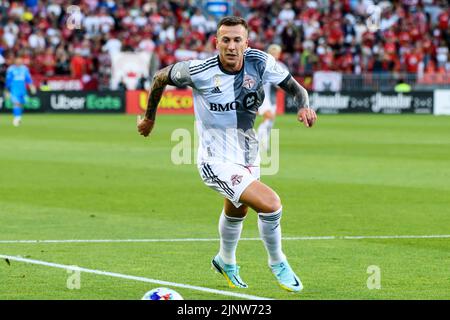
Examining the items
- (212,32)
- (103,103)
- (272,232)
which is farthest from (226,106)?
(212,32)

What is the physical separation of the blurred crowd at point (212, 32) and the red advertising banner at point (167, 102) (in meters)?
2.18

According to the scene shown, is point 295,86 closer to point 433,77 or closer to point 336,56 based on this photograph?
point 433,77

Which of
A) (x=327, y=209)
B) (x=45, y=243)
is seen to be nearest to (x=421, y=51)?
(x=327, y=209)

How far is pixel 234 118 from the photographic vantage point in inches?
370

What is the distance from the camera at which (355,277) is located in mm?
9852

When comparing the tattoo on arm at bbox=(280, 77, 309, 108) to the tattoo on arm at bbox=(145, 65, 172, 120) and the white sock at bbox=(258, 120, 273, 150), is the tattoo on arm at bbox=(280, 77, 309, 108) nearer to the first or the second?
the tattoo on arm at bbox=(145, 65, 172, 120)

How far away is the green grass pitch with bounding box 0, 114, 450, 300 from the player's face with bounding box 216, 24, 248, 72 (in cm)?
187

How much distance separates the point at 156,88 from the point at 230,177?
0.98 meters

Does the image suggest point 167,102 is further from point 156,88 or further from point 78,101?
point 156,88

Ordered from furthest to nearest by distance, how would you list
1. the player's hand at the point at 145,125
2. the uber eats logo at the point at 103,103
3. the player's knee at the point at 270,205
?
1. the uber eats logo at the point at 103,103
2. the player's hand at the point at 145,125
3. the player's knee at the point at 270,205

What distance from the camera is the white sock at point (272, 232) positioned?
9117 mm

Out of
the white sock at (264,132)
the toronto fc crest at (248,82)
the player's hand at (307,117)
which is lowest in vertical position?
the white sock at (264,132)
